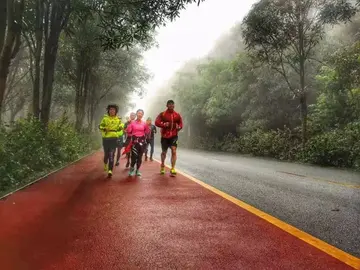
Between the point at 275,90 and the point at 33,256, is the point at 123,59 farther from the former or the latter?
the point at 33,256

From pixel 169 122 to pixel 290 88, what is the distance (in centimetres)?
1338

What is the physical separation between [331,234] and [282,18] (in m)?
19.1

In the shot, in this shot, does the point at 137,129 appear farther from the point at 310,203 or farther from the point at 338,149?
the point at 338,149

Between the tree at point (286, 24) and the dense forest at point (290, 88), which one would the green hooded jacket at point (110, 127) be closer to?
the dense forest at point (290, 88)

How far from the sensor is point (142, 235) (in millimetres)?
4648

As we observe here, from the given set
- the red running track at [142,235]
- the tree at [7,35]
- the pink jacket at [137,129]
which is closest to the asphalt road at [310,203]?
the red running track at [142,235]

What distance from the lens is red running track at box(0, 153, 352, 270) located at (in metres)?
3.68

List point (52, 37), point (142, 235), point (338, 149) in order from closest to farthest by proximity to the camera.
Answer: point (142, 235)
point (52, 37)
point (338, 149)

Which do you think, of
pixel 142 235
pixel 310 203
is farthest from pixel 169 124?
pixel 142 235

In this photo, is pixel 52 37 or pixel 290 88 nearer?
pixel 52 37

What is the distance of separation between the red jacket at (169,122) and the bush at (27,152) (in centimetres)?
360

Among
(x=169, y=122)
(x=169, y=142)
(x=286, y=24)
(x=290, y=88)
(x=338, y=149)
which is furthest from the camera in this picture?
(x=290, y=88)

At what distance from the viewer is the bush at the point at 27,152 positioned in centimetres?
902

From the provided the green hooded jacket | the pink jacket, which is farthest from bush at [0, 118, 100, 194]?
the pink jacket
